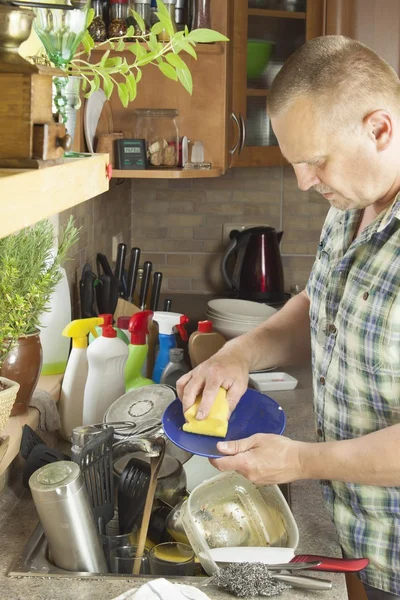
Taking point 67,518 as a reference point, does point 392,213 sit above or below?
above

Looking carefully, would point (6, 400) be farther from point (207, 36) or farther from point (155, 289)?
point (155, 289)

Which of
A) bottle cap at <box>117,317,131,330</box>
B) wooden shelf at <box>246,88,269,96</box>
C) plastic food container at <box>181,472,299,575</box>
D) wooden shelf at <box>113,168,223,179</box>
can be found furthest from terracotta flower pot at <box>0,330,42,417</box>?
wooden shelf at <box>246,88,269,96</box>

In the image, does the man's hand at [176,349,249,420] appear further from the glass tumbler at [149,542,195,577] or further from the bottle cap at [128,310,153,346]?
the bottle cap at [128,310,153,346]

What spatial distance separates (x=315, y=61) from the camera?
1409 mm

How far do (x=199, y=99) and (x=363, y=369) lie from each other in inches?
60.1

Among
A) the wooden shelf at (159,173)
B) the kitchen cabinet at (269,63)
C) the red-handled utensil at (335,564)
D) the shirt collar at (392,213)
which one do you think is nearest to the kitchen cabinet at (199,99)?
the wooden shelf at (159,173)

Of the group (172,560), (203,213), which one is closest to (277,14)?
(203,213)

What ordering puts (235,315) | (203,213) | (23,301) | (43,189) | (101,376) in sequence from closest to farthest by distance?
(43,189)
(23,301)
(101,376)
(235,315)
(203,213)

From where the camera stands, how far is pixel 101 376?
1881 millimetres

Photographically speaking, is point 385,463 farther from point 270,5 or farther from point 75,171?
point 270,5

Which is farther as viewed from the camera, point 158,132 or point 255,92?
point 255,92

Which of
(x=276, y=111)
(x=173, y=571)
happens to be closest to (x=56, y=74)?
(x=276, y=111)

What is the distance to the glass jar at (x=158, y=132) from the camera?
2.71m

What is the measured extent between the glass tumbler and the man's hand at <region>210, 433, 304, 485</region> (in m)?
0.17
